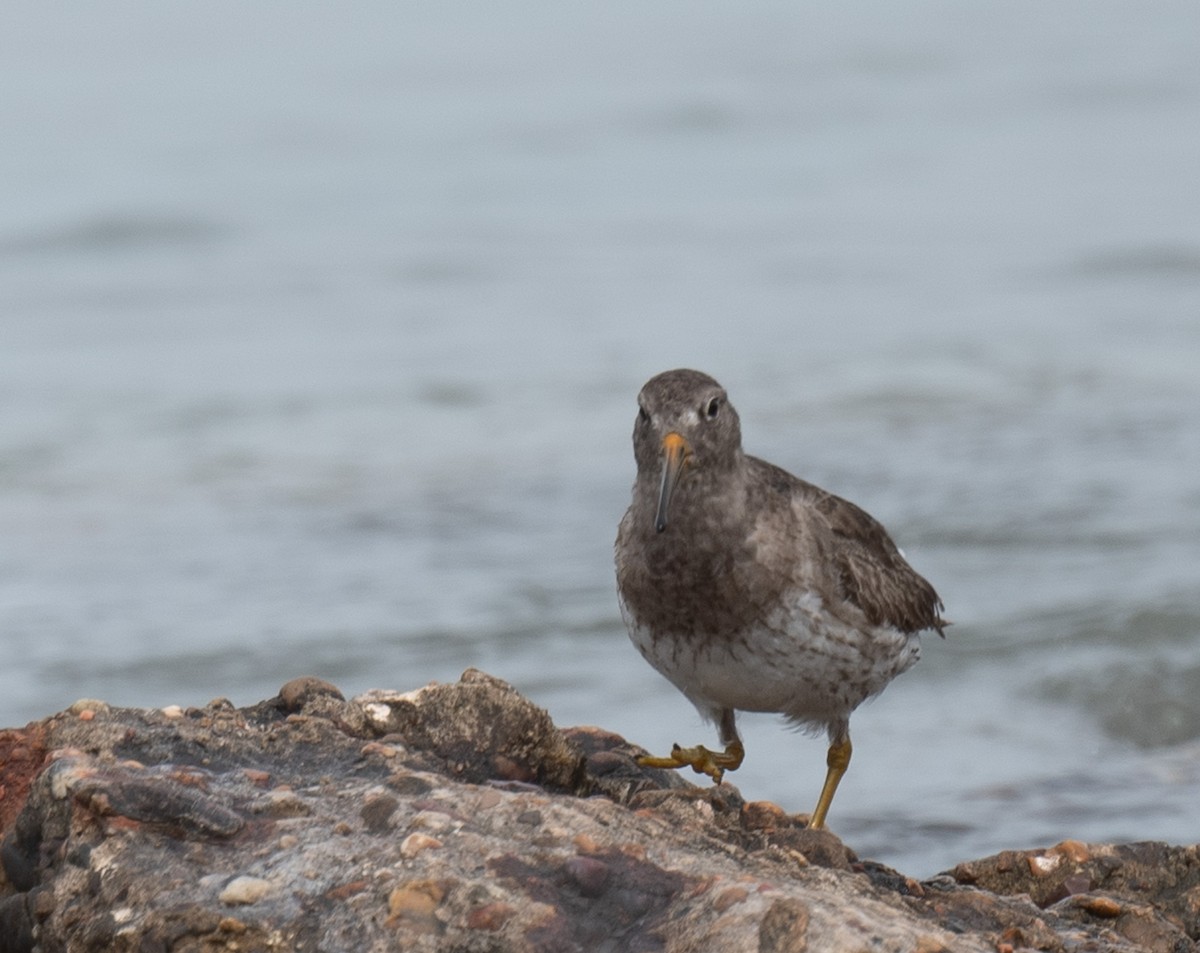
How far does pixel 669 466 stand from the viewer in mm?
5426

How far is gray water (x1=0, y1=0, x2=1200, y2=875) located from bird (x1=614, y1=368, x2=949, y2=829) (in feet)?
3.97

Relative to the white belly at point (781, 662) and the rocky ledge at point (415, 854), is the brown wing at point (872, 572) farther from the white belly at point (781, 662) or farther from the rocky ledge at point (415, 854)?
the rocky ledge at point (415, 854)

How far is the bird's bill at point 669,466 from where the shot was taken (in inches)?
212

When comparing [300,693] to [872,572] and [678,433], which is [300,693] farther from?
[872,572]

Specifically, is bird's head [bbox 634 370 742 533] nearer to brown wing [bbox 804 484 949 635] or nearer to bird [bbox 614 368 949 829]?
bird [bbox 614 368 949 829]

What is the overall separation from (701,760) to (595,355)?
8.86 metres

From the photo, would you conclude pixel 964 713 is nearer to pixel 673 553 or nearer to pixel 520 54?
pixel 673 553

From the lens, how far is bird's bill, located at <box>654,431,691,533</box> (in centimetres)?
539

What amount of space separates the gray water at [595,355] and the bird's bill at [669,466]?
1.95 metres

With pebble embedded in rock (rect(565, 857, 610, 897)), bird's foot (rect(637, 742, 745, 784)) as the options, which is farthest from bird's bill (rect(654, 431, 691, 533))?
pebble embedded in rock (rect(565, 857, 610, 897))

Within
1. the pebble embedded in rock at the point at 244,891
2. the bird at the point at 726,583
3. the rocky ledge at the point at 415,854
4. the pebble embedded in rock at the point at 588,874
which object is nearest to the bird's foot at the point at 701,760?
the bird at the point at 726,583

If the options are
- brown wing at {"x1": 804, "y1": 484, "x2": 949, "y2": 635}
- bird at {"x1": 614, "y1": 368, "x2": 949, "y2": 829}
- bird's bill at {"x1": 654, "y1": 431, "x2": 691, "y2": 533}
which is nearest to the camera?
bird's bill at {"x1": 654, "y1": 431, "x2": 691, "y2": 533}

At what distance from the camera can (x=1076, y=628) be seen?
376 inches

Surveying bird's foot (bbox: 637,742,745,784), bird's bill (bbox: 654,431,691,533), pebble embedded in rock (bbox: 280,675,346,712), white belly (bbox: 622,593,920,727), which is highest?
bird's bill (bbox: 654,431,691,533)
